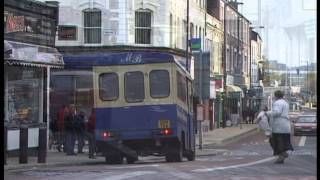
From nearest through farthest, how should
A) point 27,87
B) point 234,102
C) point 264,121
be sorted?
point 264,121 < point 234,102 < point 27,87

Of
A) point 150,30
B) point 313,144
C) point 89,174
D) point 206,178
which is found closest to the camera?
point 206,178

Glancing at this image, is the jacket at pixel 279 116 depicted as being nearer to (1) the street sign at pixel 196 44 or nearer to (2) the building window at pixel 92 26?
(1) the street sign at pixel 196 44

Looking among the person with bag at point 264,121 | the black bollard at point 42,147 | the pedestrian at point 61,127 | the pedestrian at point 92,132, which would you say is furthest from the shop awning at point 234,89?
the black bollard at point 42,147

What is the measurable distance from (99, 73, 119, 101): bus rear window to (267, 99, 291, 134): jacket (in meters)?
3.42

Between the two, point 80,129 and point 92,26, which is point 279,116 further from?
point 92,26

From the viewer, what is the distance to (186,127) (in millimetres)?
17812

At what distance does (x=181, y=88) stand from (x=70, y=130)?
4270mm

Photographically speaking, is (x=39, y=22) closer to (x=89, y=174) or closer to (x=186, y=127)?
(x=186, y=127)

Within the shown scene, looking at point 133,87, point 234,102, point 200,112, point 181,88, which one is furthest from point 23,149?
point 200,112

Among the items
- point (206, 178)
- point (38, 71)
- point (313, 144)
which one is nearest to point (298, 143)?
point (313, 144)

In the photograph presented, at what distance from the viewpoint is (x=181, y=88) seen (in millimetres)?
17266

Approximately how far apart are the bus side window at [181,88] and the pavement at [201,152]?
2335 millimetres

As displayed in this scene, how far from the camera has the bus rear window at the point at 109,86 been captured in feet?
54.9

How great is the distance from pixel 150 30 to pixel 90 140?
3089 mm
